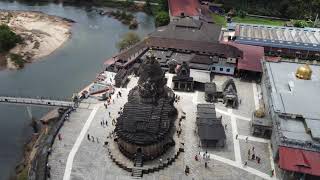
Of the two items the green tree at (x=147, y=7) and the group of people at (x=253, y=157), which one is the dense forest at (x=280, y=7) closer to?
the green tree at (x=147, y=7)

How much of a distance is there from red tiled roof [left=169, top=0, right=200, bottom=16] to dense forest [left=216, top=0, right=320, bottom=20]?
1016 cm

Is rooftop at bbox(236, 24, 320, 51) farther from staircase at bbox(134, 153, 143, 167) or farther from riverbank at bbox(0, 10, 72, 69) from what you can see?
riverbank at bbox(0, 10, 72, 69)

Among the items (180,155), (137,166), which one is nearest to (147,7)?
(180,155)

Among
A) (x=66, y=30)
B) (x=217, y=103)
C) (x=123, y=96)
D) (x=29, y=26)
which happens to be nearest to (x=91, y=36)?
(x=66, y=30)

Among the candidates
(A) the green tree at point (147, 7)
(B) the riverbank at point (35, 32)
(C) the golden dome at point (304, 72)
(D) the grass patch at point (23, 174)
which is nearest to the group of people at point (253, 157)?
(C) the golden dome at point (304, 72)

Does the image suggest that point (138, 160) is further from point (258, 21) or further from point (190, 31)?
point (258, 21)

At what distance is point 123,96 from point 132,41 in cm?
2653

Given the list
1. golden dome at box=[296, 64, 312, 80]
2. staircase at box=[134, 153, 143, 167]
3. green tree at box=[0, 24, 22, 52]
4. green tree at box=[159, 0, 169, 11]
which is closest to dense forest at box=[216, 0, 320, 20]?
green tree at box=[159, 0, 169, 11]

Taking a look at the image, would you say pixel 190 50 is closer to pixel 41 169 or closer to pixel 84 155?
pixel 84 155

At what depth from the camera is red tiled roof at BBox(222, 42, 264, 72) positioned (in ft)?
253

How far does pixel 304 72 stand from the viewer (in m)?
68.2

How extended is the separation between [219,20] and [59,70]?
49088mm

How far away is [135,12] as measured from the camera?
425 ft

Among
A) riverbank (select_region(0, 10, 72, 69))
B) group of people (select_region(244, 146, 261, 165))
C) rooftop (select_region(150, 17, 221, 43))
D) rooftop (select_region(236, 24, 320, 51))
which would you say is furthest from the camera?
riverbank (select_region(0, 10, 72, 69))
